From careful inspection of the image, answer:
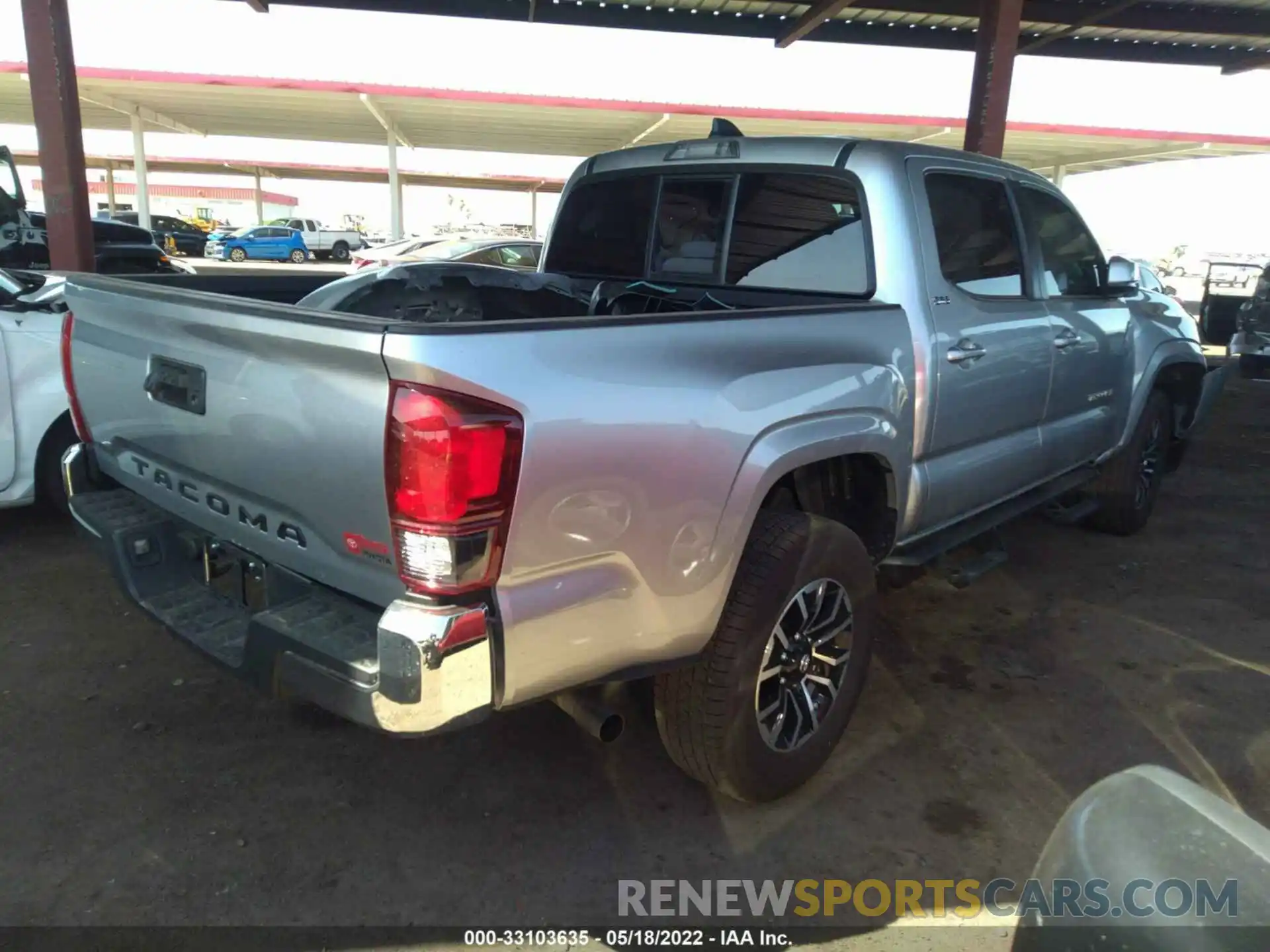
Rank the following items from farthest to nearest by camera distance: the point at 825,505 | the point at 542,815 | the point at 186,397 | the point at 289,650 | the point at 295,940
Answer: the point at 825,505, the point at 542,815, the point at 186,397, the point at 295,940, the point at 289,650

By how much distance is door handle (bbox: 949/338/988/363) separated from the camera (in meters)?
3.23

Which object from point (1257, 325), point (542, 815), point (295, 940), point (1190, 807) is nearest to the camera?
point (1190, 807)

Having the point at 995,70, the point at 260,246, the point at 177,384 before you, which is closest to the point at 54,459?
the point at 177,384

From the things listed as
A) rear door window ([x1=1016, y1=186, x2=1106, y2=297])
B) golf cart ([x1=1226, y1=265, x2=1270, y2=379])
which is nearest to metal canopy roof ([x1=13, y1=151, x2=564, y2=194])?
golf cart ([x1=1226, y1=265, x2=1270, y2=379])

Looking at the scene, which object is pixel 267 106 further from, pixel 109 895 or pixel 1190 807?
pixel 1190 807

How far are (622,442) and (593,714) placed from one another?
2.45 ft

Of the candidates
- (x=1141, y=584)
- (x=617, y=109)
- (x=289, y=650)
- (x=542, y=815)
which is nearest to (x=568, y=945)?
(x=542, y=815)

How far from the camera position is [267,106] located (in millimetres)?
22672

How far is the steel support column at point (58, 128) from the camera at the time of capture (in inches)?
277

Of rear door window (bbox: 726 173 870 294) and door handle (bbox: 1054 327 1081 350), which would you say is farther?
door handle (bbox: 1054 327 1081 350)

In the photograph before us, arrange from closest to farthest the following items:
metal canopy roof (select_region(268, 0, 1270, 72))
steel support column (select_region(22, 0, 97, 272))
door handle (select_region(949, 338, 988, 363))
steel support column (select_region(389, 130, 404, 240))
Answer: door handle (select_region(949, 338, 988, 363))
steel support column (select_region(22, 0, 97, 272))
metal canopy roof (select_region(268, 0, 1270, 72))
steel support column (select_region(389, 130, 404, 240))

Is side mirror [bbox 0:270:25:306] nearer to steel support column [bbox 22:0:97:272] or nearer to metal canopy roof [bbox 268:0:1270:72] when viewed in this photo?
steel support column [bbox 22:0:97:272]

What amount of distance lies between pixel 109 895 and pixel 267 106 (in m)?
24.1

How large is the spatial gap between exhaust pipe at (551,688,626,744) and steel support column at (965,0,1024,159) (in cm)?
746
